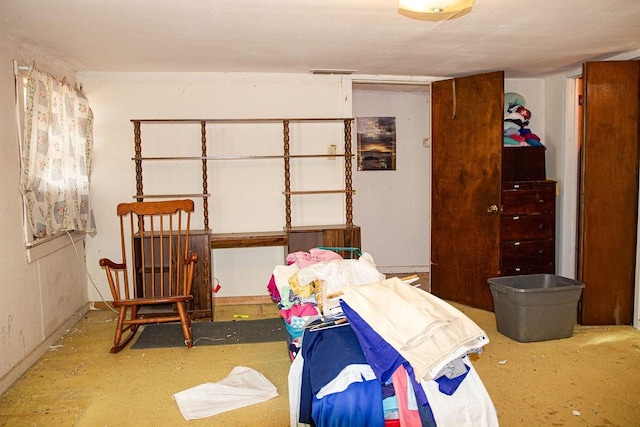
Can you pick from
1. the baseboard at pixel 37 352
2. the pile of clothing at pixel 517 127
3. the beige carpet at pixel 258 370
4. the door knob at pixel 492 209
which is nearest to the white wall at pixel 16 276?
the baseboard at pixel 37 352

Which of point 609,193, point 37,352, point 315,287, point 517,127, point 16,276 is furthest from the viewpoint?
point 517,127

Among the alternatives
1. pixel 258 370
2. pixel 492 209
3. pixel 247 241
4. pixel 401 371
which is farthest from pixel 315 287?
pixel 492 209

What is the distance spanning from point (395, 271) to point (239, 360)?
301 cm

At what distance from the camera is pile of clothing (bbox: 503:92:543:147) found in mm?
4746

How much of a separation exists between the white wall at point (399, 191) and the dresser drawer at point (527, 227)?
1.45 m

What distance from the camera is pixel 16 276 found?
10.3 feet

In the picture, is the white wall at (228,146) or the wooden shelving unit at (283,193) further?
the white wall at (228,146)

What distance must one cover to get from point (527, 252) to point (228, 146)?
2828 mm

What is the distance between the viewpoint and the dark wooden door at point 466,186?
4.32m

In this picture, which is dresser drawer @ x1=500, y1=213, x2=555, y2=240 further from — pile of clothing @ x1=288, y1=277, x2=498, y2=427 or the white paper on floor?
pile of clothing @ x1=288, y1=277, x2=498, y2=427

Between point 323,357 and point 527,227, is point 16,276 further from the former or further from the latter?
point 527,227

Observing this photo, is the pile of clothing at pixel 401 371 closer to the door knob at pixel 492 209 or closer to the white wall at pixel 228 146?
the door knob at pixel 492 209

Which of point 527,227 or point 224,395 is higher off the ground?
point 527,227

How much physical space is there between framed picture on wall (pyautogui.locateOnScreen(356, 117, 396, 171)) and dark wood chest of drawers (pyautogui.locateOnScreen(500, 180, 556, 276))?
1706 mm
